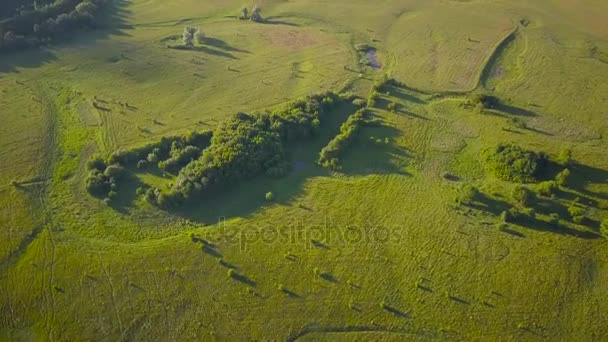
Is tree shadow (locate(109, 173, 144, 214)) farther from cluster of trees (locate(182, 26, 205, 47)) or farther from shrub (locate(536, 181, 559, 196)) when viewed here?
shrub (locate(536, 181, 559, 196))

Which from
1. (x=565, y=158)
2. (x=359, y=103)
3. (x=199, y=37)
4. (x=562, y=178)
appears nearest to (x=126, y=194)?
(x=359, y=103)

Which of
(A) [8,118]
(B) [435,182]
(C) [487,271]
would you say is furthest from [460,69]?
(A) [8,118]

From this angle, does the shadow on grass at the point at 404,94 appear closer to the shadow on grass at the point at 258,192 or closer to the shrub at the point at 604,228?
the shadow on grass at the point at 258,192

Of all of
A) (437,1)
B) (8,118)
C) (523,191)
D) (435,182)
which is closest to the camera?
(523,191)

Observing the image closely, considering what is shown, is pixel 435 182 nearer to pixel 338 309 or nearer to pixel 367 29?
pixel 338 309

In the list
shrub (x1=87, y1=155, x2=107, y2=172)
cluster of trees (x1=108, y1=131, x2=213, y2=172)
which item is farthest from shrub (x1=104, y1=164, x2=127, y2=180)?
shrub (x1=87, y1=155, x2=107, y2=172)

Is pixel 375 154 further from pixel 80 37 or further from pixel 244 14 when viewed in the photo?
pixel 80 37
